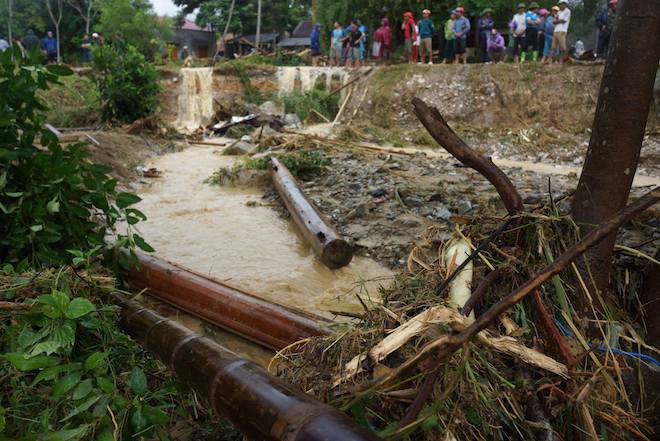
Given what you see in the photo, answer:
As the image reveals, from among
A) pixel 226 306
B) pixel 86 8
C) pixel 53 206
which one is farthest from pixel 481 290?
pixel 86 8

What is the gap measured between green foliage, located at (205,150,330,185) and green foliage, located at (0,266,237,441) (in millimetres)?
6751

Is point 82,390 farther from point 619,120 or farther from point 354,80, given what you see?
point 354,80

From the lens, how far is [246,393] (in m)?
1.59

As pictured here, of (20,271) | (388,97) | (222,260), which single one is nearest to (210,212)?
(222,260)

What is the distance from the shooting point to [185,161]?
12102mm

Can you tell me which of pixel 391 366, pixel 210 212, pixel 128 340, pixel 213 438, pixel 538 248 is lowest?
pixel 210 212

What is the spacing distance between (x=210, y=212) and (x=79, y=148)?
444 cm

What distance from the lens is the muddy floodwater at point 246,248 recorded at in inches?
183

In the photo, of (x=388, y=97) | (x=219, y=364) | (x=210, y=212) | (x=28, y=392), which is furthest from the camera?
(x=388, y=97)

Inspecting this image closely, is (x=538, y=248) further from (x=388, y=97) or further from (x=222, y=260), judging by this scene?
(x=388, y=97)

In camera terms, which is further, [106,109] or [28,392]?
[106,109]

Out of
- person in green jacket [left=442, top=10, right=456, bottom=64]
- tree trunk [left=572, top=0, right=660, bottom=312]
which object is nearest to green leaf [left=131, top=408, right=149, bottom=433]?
tree trunk [left=572, top=0, right=660, bottom=312]

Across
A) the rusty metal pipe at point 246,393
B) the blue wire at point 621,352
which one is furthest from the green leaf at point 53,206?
the blue wire at point 621,352

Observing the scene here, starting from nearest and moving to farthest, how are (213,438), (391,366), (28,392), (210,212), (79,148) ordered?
(391,366) < (28,392) < (213,438) < (79,148) < (210,212)
